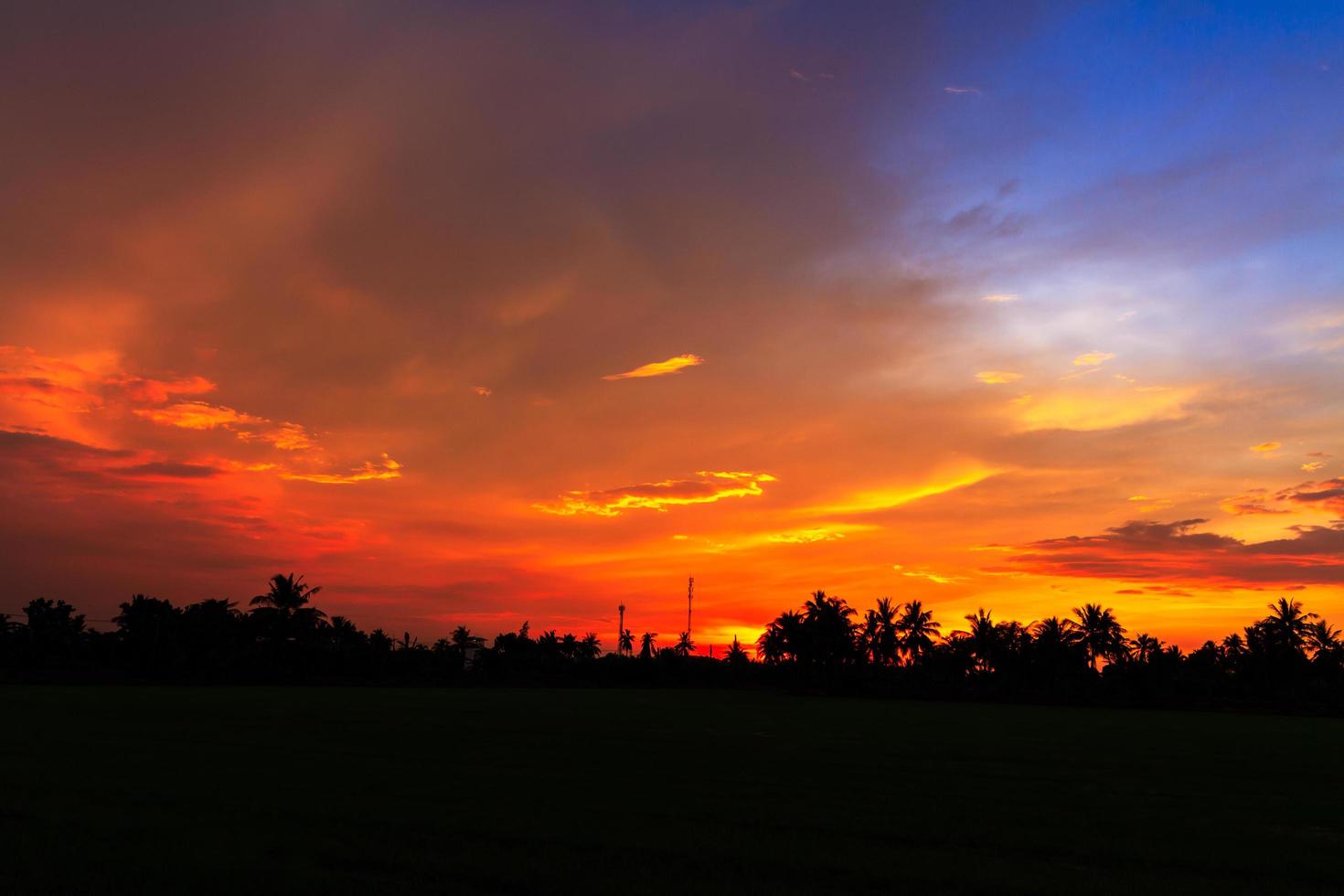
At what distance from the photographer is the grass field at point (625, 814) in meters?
11.1

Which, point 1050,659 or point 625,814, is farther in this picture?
point 1050,659

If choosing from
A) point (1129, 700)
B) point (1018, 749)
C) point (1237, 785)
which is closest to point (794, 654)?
point (1129, 700)

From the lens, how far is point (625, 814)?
15.1m

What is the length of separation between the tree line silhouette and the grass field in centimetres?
5872

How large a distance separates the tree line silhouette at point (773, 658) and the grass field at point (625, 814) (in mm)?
58722

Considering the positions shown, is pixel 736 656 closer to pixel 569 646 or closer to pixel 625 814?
pixel 569 646

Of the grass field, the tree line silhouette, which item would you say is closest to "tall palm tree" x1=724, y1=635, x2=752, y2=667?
the tree line silhouette

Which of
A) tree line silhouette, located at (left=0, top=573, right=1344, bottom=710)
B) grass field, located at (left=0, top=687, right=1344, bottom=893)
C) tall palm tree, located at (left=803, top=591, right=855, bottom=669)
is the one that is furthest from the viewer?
tall palm tree, located at (left=803, top=591, right=855, bottom=669)

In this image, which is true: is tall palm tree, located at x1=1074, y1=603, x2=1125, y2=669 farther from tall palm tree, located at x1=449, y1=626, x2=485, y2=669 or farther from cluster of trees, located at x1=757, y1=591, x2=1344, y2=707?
tall palm tree, located at x1=449, y1=626, x2=485, y2=669

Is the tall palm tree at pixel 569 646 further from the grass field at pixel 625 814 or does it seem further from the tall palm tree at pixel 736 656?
the grass field at pixel 625 814

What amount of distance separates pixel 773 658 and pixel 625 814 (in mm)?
105416

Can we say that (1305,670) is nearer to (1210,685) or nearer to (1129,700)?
(1210,685)

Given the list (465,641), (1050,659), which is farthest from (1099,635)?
(465,641)

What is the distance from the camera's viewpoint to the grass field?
36.4 feet
